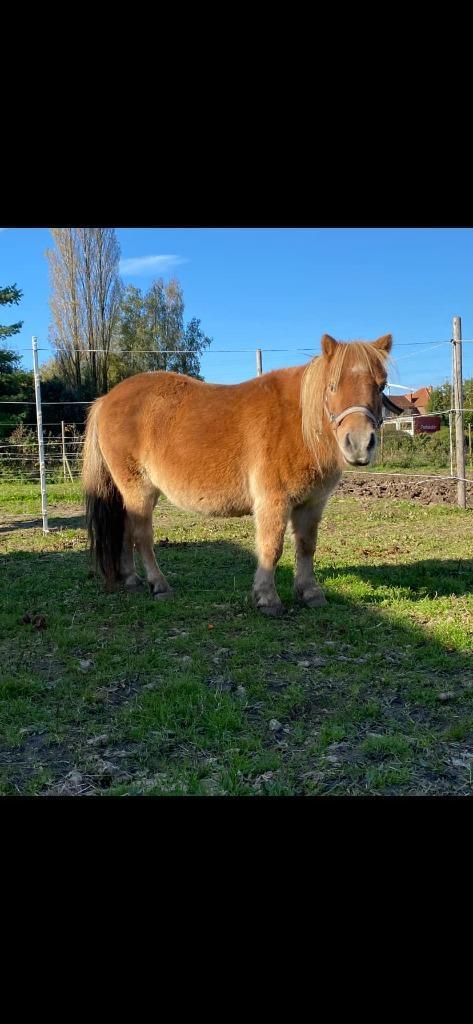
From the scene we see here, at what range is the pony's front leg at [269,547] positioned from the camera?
5.14 m

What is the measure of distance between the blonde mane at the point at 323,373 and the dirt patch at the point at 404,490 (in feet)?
18.4

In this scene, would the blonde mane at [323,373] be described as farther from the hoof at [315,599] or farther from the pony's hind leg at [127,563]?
the pony's hind leg at [127,563]

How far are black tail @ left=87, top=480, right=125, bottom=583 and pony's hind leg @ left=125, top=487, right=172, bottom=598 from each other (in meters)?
0.18

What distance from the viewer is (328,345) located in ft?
15.2

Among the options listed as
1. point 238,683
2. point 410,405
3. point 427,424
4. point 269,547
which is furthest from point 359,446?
point 427,424

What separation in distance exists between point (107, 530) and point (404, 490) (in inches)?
325

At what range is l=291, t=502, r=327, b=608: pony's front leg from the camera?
17.9 feet

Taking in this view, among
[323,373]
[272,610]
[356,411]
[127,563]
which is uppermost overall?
[323,373]

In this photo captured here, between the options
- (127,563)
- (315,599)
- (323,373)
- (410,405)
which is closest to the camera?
(323,373)

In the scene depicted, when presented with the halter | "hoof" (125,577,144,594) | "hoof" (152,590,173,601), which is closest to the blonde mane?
the halter

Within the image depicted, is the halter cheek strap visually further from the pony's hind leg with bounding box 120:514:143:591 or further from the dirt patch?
the dirt patch

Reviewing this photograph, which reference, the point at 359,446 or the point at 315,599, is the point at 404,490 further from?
the point at 359,446
